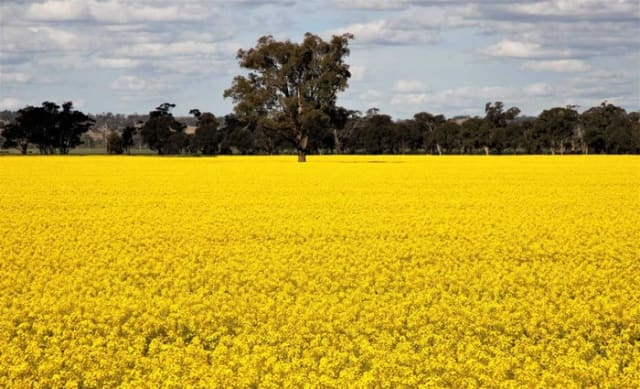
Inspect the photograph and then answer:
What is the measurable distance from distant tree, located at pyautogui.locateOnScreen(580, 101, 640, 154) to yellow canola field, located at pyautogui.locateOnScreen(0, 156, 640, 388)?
307 feet

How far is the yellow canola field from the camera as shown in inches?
349

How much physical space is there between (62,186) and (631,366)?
3549 cm

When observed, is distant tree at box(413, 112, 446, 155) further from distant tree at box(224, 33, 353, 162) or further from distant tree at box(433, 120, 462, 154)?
distant tree at box(224, 33, 353, 162)

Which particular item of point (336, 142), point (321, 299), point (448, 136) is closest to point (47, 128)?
point (336, 142)

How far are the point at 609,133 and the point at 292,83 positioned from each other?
6116 cm

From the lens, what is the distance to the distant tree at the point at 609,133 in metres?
114

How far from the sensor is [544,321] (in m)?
11.0

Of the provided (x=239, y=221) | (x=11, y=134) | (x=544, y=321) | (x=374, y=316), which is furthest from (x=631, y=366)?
(x=11, y=134)

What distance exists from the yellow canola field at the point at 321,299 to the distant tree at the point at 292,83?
44210 millimetres

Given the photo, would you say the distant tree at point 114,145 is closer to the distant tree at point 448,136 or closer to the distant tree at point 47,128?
the distant tree at point 47,128

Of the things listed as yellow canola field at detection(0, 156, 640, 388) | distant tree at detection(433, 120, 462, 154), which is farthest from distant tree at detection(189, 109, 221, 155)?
yellow canola field at detection(0, 156, 640, 388)

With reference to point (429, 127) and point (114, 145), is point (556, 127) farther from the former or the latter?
point (114, 145)

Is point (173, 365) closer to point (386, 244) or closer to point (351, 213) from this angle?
point (386, 244)

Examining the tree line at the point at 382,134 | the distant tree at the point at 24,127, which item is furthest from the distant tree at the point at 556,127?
the distant tree at the point at 24,127
